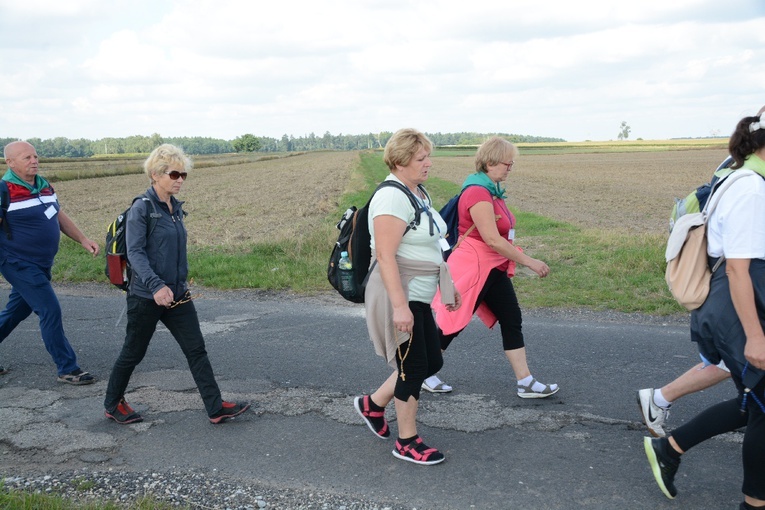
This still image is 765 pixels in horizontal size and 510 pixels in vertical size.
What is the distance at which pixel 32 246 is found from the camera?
208 inches

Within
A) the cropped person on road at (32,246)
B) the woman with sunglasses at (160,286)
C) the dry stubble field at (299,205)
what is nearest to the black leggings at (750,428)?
the woman with sunglasses at (160,286)

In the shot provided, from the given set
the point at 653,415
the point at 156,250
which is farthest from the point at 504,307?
the point at 156,250

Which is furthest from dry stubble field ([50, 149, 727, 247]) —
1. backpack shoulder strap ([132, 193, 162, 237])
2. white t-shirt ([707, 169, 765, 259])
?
white t-shirt ([707, 169, 765, 259])

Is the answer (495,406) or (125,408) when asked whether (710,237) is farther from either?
(125,408)

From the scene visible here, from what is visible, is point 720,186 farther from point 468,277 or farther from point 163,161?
point 163,161

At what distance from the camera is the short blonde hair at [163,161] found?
4.26 meters

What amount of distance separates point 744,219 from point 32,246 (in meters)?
5.01

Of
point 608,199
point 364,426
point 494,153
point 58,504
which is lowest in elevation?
point 608,199

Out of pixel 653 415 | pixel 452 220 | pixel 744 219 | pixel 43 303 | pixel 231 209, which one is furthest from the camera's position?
pixel 231 209

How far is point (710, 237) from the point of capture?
2998mm

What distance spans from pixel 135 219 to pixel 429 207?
1.90m

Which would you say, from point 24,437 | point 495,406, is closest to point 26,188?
point 24,437

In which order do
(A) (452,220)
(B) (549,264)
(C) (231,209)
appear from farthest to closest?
1. (C) (231,209)
2. (B) (549,264)
3. (A) (452,220)

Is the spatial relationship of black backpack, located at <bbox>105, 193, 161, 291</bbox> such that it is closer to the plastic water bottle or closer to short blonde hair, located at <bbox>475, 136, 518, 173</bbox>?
the plastic water bottle
